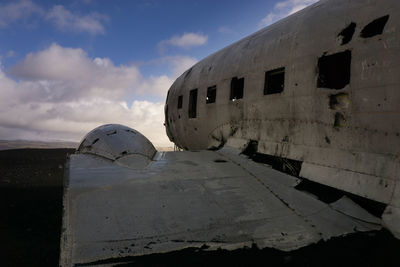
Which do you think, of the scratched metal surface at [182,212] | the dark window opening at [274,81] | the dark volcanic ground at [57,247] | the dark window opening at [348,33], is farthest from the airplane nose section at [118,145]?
the dark window opening at [348,33]

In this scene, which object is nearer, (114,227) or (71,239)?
(71,239)

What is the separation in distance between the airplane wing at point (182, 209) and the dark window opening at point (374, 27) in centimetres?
257

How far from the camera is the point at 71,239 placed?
10.8ft

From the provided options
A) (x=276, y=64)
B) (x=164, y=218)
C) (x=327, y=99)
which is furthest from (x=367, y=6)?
(x=164, y=218)

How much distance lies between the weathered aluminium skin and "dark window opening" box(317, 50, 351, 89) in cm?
3

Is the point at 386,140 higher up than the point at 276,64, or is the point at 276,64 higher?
the point at 276,64

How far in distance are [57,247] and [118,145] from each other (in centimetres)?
267

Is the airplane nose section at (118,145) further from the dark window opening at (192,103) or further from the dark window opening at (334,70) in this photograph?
the dark window opening at (334,70)

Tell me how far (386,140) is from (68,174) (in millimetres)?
4886

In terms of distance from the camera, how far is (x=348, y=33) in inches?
195

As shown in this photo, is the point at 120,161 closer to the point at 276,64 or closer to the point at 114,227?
the point at 114,227

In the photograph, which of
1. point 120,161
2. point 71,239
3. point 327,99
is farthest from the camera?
point 120,161

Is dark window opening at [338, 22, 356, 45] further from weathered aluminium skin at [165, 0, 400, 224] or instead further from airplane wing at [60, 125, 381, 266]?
airplane wing at [60, 125, 381, 266]

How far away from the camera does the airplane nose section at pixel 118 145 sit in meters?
6.08
